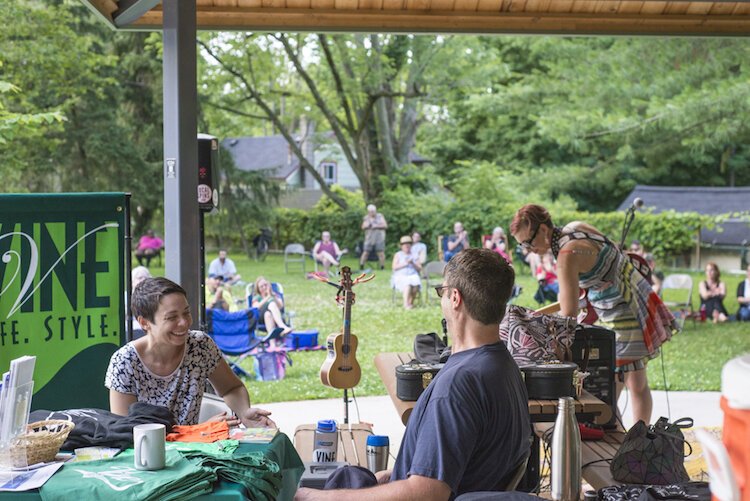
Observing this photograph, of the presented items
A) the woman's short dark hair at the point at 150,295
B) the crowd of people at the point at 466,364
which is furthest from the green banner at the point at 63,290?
the woman's short dark hair at the point at 150,295

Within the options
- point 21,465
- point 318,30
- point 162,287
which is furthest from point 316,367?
point 21,465

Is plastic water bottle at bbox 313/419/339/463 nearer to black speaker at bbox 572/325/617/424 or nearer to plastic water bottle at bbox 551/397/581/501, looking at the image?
plastic water bottle at bbox 551/397/581/501

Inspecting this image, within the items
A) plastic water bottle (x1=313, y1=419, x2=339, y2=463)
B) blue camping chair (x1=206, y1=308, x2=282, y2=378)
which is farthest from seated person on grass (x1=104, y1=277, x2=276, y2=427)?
blue camping chair (x1=206, y1=308, x2=282, y2=378)

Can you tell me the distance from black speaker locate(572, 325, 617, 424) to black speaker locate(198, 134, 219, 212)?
2.12 meters

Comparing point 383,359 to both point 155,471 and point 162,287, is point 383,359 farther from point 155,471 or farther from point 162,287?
point 155,471

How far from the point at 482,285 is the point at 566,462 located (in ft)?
1.81

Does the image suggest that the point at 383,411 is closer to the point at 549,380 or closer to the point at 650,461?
the point at 549,380

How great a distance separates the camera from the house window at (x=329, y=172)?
27.5 metres

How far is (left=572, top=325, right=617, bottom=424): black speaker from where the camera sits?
4.02 m

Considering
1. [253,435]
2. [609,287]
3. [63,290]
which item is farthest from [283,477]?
[609,287]

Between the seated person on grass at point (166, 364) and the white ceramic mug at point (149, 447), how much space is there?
0.84 metres

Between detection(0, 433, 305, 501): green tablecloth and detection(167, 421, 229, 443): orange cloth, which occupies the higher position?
detection(167, 421, 229, 443): orange cloth

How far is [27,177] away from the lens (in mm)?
16172

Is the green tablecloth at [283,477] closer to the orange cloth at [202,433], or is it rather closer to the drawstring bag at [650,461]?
the orange cloth at [202,433]
